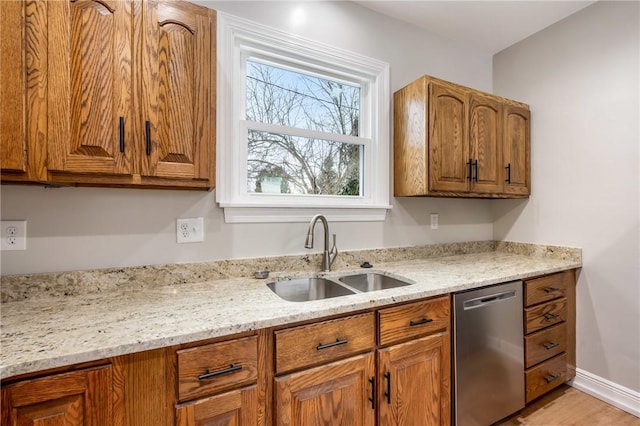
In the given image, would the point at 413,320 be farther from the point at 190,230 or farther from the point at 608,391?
the point at 608,391

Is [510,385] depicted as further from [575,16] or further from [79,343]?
[575,16]

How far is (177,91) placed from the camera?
1218 millimetres

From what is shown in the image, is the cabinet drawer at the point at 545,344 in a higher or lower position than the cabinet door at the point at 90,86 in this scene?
lower

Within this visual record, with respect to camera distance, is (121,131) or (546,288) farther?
(546,288)

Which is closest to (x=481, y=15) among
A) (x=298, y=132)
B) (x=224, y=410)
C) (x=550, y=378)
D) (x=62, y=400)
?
(x=298, y=132)

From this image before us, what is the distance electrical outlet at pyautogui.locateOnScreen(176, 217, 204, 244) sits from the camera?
152cm

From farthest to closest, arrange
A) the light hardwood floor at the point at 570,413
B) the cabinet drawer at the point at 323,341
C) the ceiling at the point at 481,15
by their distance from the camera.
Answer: the ceiling at the point at 481,15 → the light hardwood floor at the point at 570,413 → the cabinet drawer at the point at 323,341

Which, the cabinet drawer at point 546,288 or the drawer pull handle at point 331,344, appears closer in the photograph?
the drawer pull handle at point 331,344

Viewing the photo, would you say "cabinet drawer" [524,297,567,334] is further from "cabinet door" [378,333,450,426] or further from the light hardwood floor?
"cabinet door" [378,333,450,426]

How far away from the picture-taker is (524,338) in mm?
1780

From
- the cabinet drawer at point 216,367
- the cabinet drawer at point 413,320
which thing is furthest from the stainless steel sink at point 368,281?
the cabinet drawer at point 216,367

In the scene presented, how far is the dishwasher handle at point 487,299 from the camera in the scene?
152cm

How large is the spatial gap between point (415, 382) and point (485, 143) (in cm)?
167

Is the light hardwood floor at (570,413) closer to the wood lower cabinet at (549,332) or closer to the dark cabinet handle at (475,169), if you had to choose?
the wood lower cabinet at (549,332)
